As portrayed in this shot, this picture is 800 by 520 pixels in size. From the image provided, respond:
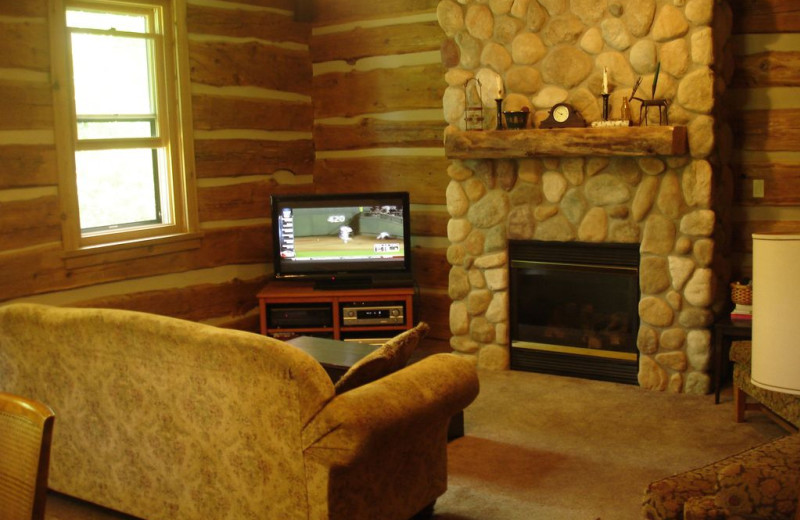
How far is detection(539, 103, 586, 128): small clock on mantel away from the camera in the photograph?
17.6 feet

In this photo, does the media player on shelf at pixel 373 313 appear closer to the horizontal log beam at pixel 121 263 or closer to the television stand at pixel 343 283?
the television stand at pixel 343 283

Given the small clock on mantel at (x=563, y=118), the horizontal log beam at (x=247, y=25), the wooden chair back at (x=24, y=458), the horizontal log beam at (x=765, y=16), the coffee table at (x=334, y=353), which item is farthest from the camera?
the horizontal log beam at (x=247, y=25)

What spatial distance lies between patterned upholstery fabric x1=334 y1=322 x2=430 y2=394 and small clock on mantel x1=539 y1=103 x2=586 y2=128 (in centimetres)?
215

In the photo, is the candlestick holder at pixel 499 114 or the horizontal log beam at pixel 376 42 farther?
the horizontal log beam at pixel 376 42

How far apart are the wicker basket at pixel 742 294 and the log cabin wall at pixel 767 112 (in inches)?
19.0

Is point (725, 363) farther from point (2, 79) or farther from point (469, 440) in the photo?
point (2, 79)

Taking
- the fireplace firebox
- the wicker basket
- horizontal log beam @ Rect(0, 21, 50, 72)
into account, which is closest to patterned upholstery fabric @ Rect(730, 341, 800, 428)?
the wicker basket

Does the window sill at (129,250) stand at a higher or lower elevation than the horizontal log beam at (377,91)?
lower

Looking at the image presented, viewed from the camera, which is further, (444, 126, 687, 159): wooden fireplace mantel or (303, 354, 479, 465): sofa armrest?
(444, 126, 687, 159): wooden fireplace mantel

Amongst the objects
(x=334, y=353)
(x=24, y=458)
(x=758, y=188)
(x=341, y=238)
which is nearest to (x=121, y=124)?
(x=341, y=238)

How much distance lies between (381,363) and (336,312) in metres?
2.76

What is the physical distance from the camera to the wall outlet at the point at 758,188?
5469 millimetres

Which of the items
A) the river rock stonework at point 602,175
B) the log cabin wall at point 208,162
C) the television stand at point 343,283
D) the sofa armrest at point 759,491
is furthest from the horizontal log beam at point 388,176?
the sofa armrest at point 759,491

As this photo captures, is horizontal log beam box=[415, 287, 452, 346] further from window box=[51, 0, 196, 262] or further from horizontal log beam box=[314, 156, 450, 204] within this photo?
window box=[51, 0, 196, 262]
